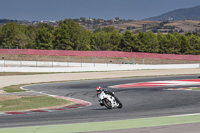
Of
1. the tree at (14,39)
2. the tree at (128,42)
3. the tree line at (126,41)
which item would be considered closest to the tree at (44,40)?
the tree line at (126,41)

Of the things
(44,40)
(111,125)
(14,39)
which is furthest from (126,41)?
(111,125)

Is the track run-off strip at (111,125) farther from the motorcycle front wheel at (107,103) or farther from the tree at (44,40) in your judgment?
the tree at (44,40)

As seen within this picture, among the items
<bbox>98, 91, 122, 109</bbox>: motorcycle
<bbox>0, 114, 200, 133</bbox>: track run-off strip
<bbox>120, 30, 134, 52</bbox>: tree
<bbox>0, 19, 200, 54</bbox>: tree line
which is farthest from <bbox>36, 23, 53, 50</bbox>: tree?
<bbox>0, 114, 200, 133</bbox>: track run-off strip

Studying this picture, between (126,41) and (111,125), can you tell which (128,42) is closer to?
(126,41)

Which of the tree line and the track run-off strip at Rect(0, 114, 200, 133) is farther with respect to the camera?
the tree line

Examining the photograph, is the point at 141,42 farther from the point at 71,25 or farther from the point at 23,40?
the point at 23,40

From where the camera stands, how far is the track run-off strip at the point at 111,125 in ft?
34.1

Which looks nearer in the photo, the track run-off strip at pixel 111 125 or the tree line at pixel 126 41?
the track run-off strip at pixel 111 125

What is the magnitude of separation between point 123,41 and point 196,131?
103733mm

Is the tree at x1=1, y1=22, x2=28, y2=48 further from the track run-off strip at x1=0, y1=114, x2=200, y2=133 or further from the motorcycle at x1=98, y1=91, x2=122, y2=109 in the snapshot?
the track run-off strip at x1=0, y1=114, x2=200, y2=133

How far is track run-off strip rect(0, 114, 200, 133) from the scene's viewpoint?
10391mm

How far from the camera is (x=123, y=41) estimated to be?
11288cm

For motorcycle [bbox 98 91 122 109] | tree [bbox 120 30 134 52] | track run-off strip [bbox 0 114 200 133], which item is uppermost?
tree [bbox 120 30 134 52]

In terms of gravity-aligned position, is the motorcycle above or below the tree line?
below
